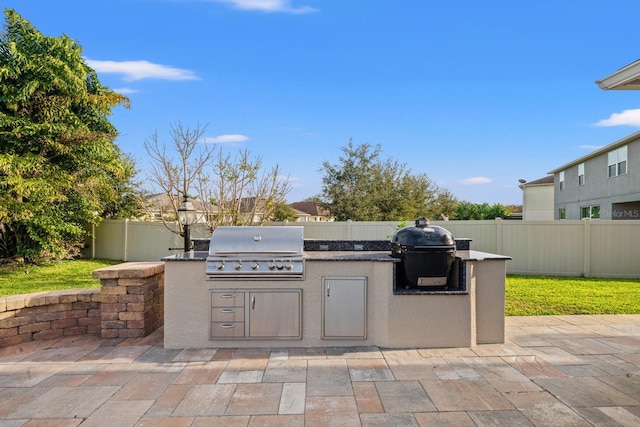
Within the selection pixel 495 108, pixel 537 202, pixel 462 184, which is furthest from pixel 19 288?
pixel 537 202

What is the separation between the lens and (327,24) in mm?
9469

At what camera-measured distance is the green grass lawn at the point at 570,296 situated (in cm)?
629

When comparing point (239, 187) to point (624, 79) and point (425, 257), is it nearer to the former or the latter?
point (425, 257)

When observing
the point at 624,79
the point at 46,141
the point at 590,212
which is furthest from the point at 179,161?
the point at 590,212

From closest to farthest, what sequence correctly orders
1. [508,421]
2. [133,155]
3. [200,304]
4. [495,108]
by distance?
[508,421] → [200,304] → [495,108] → [133,155]

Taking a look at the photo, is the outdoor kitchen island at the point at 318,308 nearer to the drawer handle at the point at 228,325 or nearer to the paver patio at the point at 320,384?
the drawer handle at the point at 228,325

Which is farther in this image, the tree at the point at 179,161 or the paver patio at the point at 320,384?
the tree at the point at 179,161

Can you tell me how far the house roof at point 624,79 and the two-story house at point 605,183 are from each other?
11.1 m

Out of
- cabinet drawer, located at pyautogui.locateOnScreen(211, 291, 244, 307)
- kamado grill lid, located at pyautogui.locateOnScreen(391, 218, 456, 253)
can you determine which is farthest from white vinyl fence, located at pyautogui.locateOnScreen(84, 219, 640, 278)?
cabinet drawer, located at pyautogui.locateOnScreen(211, 291, 244, 307)

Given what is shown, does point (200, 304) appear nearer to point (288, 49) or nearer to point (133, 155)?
point (288, 49)

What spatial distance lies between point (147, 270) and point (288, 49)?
7.90m

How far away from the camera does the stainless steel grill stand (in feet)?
13.5

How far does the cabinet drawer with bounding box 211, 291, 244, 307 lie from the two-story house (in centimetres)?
1424

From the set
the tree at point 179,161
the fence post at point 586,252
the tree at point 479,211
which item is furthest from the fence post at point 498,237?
the tree at point 479,211
